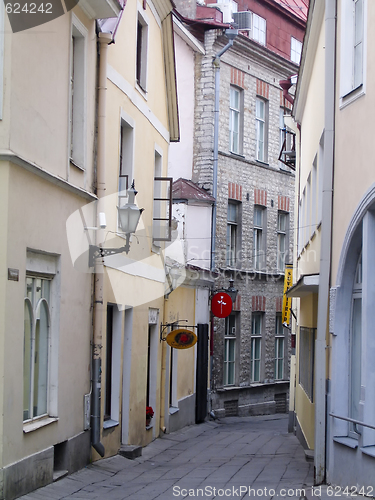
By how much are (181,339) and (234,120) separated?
36.4 feet

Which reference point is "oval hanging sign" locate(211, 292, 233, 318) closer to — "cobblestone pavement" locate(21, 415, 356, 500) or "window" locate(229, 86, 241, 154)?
"cobblestone pavement" locate(21, 415, 356, 500)

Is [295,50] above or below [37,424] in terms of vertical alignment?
above

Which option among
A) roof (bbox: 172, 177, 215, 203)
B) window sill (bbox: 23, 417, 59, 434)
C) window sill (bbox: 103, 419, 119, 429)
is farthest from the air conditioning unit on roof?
window sill (bbox: 23, 417, 59, 434)

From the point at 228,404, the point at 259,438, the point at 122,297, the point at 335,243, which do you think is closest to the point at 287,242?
the point at 228,404

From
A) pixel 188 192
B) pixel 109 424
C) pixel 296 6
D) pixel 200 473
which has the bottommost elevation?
pixel 200 473

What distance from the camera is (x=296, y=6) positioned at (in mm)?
29859

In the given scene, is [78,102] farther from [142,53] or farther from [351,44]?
[142,53]

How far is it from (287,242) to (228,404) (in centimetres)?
636

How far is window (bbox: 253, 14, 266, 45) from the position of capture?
86.0 feet

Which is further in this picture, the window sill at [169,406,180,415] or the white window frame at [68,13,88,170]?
the window sill at [169,406,180,415]

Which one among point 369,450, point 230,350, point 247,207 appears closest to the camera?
point 369,450

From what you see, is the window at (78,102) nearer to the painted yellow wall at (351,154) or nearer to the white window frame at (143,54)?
the painted yellow wall at (351,154)

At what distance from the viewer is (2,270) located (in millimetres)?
8039

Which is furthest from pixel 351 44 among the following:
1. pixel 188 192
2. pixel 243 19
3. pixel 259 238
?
pixel 259 238
